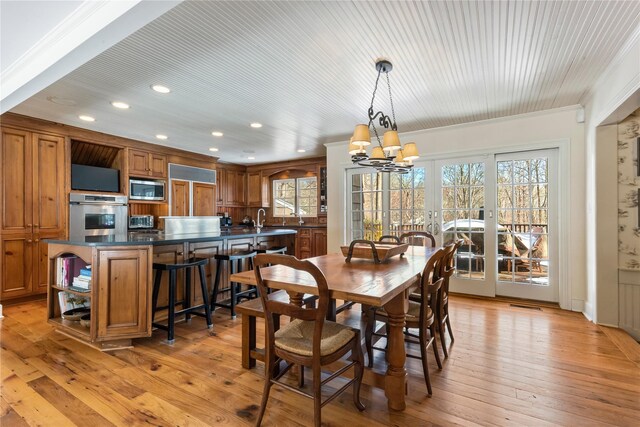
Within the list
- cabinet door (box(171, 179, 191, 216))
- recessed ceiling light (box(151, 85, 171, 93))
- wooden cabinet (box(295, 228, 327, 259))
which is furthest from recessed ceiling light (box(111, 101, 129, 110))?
wooden cabinet (box(295, 228, 327, 259))

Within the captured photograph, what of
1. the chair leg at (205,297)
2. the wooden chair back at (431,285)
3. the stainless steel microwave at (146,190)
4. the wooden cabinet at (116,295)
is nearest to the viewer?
the wooden chair back at (431,285)

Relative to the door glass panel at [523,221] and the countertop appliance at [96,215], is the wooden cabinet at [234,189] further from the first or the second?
the door glass panel at [523,221]

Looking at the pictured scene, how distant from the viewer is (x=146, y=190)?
5.19m

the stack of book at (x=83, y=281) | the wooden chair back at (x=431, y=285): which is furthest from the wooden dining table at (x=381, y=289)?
the stack of book at (x=83, y=281)

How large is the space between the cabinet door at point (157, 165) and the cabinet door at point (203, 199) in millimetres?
650

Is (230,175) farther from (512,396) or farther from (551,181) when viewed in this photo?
(512,396)

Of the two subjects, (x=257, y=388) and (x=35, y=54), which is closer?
(x=257, y=388)

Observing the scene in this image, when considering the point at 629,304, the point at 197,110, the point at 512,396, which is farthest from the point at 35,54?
the point at 629,304

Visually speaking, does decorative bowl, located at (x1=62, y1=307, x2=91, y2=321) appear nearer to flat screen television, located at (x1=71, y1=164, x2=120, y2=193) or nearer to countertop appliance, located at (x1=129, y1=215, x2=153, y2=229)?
flat screen television, located at (x1=71, y1=164, x2=120, y2=193)

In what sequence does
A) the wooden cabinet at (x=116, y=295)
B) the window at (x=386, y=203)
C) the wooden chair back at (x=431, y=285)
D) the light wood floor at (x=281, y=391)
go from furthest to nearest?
the window at (x=386, y=203), the wooden cabinet at (x=116, y=295), the wooden chair back at (x=431, y=285), the light wood floor at (x=281, y=391)

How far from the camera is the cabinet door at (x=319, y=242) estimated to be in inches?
240

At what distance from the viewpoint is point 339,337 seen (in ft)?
5.56

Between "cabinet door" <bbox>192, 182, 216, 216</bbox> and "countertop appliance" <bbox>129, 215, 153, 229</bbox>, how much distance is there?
31.4 inches

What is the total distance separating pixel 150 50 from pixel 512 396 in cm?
338
